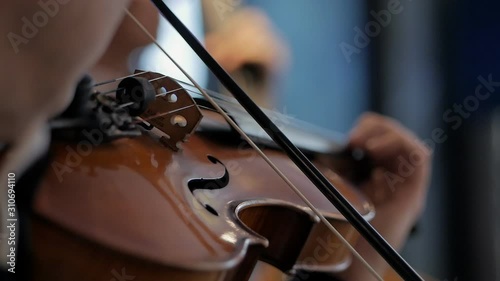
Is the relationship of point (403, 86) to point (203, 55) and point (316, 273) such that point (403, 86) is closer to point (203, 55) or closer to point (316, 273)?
point (316, 273)

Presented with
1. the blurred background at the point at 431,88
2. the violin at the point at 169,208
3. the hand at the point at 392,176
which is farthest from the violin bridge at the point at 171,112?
the blurred background at the point at 431,88

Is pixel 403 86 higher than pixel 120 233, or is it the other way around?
pixel 120 233

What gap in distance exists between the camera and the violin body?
0.32m

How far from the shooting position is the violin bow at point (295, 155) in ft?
1.47

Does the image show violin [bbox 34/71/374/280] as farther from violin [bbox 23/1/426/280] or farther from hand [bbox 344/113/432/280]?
hand [bbox 344/113/432/280]

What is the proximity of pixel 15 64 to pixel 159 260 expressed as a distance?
14 centimetres

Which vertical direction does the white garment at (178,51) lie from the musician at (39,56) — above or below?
below

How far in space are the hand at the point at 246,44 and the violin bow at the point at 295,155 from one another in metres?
0.50

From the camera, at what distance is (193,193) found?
428mm

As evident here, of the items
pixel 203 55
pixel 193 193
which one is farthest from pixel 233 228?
pixel 203 55

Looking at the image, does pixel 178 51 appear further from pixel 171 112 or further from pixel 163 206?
pixel 163 206

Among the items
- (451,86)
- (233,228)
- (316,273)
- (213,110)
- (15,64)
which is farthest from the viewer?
(451,86)

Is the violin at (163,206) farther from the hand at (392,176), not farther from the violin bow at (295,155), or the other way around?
the hand at (392,176)

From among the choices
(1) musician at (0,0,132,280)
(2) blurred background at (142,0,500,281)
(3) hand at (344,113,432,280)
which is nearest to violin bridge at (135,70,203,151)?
(1) musician at (0,0,132,280)
